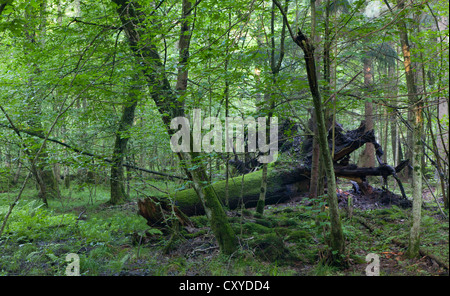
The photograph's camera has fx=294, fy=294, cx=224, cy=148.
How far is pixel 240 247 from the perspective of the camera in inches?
194

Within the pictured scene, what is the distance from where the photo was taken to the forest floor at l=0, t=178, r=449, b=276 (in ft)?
13.8

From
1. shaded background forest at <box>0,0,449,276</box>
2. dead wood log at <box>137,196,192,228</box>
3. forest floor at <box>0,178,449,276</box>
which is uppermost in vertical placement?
shaded background forest at <box>0,0,449,276</box>

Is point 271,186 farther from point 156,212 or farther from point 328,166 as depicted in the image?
point 328,166

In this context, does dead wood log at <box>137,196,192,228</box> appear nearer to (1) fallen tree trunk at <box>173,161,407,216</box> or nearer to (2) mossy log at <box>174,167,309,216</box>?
(1) fallen tree trunk at <box>173,161,407,216</box>

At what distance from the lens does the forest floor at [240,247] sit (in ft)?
13.8

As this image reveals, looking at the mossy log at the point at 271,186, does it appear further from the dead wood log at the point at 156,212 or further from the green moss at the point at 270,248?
the green moss at the point at 270,248

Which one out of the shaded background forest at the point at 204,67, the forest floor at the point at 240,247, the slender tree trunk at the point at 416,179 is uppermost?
the shaded background forest at the point at 204,67

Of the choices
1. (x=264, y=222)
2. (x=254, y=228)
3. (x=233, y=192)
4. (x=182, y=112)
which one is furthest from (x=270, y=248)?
(x=233, y=192)

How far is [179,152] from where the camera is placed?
5168 mm

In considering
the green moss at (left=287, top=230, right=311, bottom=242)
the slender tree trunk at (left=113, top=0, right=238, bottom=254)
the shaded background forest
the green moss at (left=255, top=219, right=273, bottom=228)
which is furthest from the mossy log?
the slender tree trunk at (left=113, top=0, right=238, bottom=254)

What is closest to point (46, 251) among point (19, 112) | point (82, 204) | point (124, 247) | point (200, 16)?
point (124, 247)

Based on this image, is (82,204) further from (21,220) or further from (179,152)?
(179,152)

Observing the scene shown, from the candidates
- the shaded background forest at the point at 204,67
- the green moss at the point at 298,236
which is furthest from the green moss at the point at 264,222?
the shaded background forest at the point at 204,67
